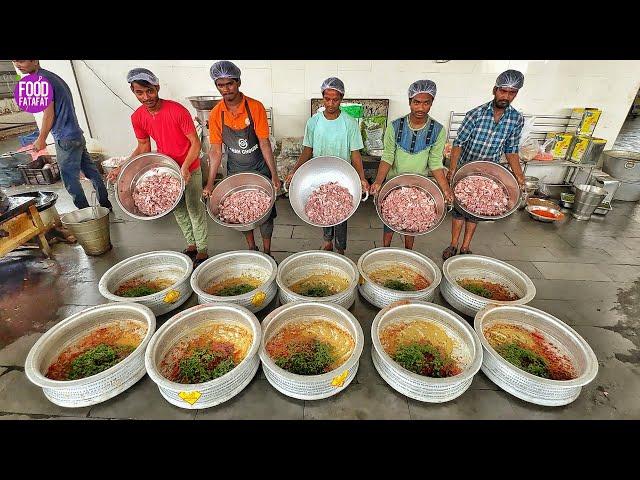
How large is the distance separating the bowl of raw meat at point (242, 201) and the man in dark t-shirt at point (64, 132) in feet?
8.90

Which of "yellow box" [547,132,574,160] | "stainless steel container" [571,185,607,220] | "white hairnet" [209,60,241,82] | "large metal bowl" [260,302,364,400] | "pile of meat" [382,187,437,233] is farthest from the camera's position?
"yellow box" [547,132,574,160]

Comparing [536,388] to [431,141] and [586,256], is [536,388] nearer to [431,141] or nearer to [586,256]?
[431,141]

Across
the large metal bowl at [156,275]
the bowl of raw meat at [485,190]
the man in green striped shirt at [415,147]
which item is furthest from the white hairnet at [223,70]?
the bowl of raw meat at [485,190]

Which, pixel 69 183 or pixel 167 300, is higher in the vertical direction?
pixel 69 183

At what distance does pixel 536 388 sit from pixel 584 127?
637 centimetres

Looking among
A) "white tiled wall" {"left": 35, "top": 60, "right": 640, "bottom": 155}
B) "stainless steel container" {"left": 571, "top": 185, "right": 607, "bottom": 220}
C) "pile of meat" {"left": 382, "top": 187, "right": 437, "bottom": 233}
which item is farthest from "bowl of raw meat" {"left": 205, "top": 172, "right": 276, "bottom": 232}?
"stainless steel container" {"left": 571, "top": 185, "right": 607, "bottom": 220}

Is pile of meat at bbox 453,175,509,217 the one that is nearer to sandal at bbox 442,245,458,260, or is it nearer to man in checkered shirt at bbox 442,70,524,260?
man in checkered shirt at bbox 442,70,524,260

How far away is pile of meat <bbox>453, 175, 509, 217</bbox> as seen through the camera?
3.59 metres

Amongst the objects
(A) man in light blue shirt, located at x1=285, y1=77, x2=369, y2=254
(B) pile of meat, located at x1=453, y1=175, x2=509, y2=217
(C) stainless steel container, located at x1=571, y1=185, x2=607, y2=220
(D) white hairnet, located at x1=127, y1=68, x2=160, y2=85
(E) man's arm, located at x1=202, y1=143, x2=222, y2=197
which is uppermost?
(D) white hairnet, located at x1=127, y1=68, x2=160, y2=85

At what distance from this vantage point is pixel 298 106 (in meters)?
6.88

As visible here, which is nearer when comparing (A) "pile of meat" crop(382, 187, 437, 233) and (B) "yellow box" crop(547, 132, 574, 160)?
(A) "pile of meat" crop(382, 187, 437, 233)

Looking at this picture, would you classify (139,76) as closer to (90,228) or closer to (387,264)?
(90,228)

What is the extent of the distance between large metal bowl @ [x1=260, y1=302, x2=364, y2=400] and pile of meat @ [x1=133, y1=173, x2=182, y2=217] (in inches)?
65.8

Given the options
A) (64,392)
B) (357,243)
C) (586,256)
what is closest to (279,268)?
(357,243)
